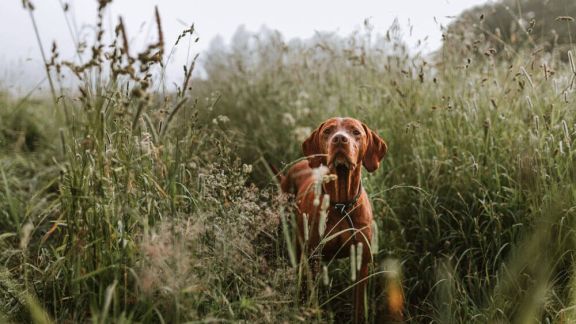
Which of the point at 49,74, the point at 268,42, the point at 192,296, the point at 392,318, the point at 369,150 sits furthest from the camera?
the point at 268,42

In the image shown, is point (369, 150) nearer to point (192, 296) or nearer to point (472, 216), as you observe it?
point (472, 216)

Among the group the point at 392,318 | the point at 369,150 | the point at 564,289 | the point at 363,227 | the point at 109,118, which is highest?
the point at 109,118

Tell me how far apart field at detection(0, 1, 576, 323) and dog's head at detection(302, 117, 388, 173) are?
224 mm

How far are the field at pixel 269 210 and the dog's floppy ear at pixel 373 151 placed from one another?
0.57ft

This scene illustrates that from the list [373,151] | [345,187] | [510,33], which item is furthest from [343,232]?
[510,33]

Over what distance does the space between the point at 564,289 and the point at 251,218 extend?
1.49 meters

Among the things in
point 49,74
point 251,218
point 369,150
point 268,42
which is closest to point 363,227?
point 369,150

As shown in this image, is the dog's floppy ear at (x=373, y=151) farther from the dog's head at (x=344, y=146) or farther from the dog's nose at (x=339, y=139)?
the dog's nose at (x=339, y=139)

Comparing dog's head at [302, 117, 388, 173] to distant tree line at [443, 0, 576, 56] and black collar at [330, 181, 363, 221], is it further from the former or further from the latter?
distant tree line at [443, 0, 576, 56]

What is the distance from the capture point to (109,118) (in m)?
2.33

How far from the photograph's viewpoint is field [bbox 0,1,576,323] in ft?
6.30

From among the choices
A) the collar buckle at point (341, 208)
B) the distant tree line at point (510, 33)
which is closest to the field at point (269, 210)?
the distant tree line at point (510, 33)

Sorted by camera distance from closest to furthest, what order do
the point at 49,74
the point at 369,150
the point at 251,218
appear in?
the point at 49,74
the point at 251,218
the point at 369,150

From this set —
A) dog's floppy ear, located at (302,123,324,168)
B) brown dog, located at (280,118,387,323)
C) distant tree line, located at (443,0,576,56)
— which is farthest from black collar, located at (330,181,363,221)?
distant tree line, located at (443,0,576,56)
